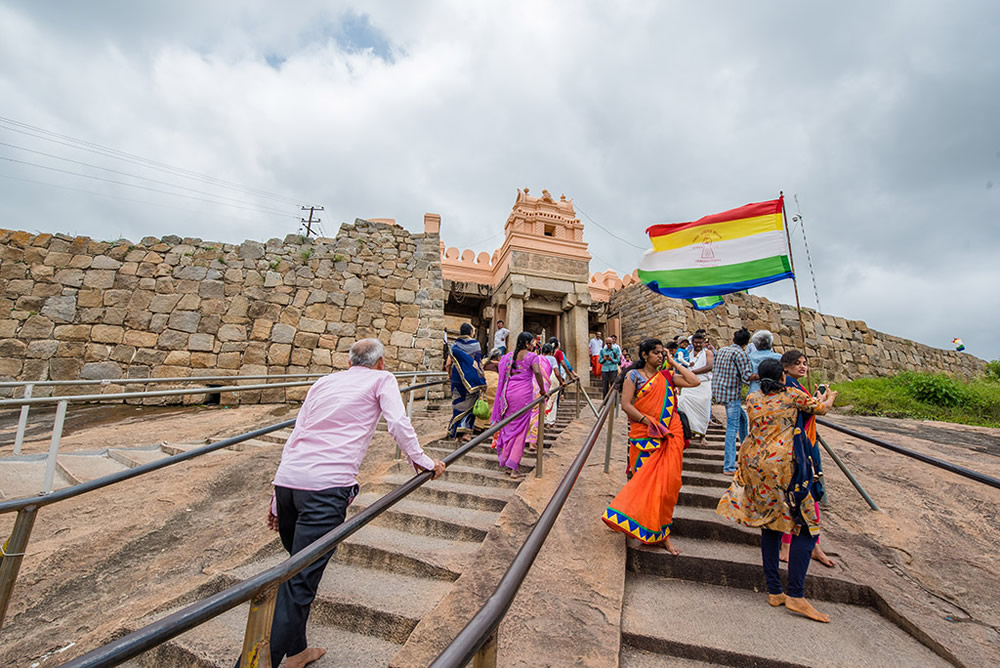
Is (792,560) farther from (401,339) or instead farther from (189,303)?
(189,303)

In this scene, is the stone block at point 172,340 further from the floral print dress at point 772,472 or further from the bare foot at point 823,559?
the bare foot at point 823,559

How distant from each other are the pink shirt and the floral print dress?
1.89 metres

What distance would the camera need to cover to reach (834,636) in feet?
6.76

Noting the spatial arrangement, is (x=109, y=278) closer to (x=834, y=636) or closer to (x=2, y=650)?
(x=2, y=650)

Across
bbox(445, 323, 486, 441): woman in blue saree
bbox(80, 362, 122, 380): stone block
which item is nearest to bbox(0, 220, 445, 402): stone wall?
bbox(80, 362, 122, 380): stone block

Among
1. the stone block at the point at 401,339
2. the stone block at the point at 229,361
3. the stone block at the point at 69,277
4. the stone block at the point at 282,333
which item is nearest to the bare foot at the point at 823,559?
the stone block at the point at 401,339

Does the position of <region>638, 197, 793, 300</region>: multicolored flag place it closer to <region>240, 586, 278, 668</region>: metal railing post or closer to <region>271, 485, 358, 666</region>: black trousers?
<region>271, 485, 358, 666</region>: black trousers

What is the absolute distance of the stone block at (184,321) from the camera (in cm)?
786

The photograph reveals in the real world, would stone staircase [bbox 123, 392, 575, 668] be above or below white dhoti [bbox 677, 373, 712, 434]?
below

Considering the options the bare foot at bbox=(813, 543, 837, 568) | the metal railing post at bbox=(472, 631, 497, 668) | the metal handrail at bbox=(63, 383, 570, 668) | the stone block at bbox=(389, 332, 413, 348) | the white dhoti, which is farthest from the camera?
the stone block at bbox=(389, 332, 413, 348)

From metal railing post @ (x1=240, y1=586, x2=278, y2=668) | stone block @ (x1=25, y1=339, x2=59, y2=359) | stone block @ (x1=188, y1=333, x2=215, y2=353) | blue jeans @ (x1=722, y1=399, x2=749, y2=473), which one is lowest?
metal railing post @ (x1=240, y1=586, x2=278, y2=668)

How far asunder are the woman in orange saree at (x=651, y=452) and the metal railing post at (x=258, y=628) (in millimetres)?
2029

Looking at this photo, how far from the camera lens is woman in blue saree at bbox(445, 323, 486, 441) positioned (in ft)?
17.1

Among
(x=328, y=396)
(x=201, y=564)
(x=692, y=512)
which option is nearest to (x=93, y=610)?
(x=201, y=564)
